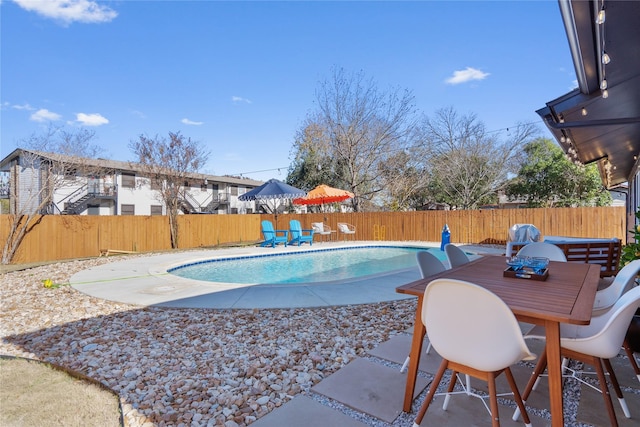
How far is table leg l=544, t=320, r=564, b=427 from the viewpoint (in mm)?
1564

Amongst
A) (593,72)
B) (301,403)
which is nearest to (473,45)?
(593,72)

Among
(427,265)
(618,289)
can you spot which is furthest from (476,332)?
(618,289)

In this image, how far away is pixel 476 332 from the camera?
1.61 metres

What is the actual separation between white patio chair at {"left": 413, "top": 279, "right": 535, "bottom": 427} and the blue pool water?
4.85 m

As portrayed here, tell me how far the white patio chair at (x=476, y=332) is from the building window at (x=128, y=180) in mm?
22830

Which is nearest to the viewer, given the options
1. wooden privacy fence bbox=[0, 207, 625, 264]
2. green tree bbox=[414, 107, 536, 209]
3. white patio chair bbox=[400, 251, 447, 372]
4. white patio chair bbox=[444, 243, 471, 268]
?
white patio chair bbox=[400, 251, 447, 372]

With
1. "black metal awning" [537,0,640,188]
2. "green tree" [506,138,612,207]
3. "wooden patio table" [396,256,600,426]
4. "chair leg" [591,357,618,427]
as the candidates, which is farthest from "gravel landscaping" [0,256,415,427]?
"green tree" [506,138,612,207]

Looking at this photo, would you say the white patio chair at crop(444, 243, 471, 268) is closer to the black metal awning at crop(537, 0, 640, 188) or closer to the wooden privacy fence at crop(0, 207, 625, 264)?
the black metal awning at crop(537, 0, 640, 188)

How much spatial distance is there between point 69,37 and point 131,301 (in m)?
8.09

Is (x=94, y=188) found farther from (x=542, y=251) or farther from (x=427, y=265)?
(x=542, y=251)

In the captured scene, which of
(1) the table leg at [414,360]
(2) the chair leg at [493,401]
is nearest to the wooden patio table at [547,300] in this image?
(1) the table leg at [414,360]

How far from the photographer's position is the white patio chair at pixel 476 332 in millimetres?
1556

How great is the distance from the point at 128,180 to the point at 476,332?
23.5m

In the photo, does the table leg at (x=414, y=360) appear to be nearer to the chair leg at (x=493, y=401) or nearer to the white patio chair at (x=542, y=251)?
the chair leg at (x=493, y=401)
